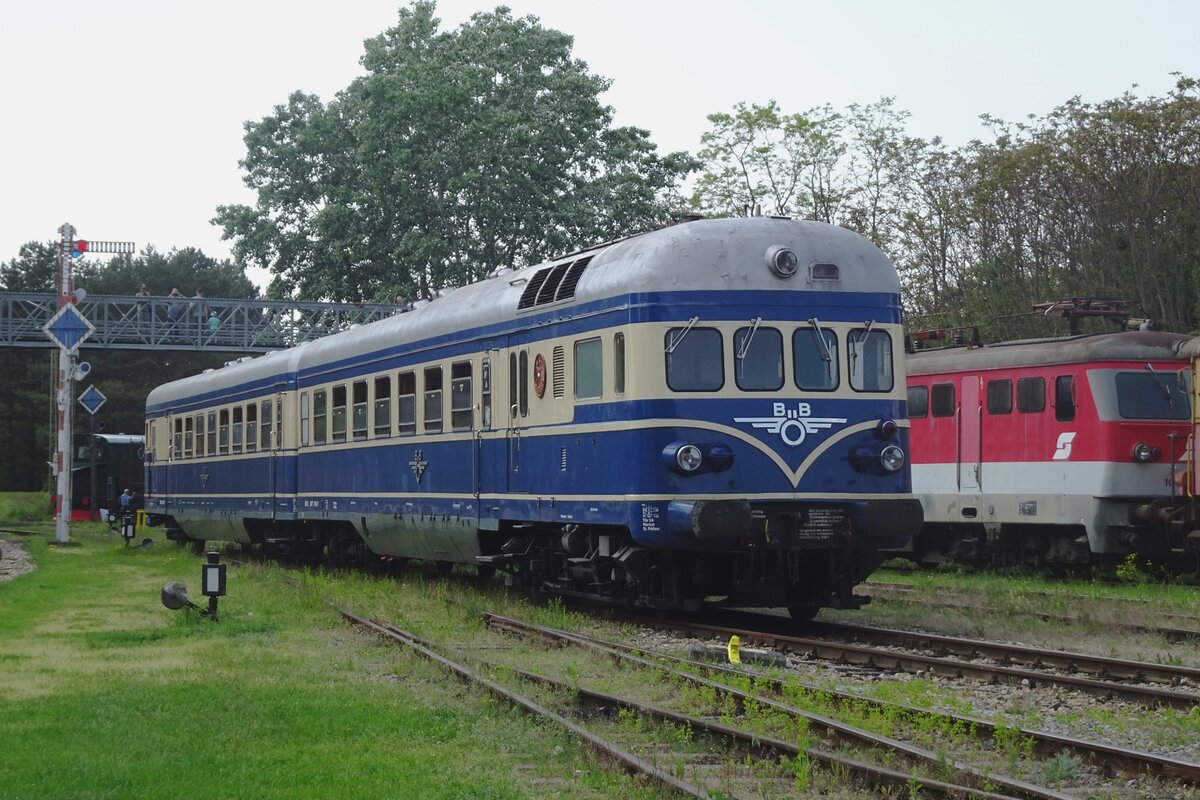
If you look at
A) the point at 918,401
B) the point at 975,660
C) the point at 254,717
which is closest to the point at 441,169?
the point at 918,401

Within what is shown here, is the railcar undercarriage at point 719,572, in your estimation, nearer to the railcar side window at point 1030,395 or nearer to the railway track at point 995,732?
the railway track at point 995,732

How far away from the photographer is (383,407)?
2158cm

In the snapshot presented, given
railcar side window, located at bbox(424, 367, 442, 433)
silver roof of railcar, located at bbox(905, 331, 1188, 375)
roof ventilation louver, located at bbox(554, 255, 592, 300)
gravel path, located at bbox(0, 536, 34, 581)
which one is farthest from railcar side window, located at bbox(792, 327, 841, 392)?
gravel path, located at bbox(0, 536, 34, 581)

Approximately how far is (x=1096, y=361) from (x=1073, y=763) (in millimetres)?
14179

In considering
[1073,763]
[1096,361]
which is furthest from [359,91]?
[1073,763]

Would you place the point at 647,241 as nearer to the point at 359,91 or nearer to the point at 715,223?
the point at 715,223

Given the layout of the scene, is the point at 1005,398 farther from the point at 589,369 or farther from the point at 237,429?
the point at 237,429

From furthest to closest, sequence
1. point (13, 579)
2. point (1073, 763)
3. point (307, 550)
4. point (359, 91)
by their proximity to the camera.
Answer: point (359, 91) < point (307, 550) < point (13, 579) < point (1073, 763)

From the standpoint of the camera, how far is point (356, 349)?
75.2 feet

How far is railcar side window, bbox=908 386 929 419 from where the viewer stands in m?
25.0

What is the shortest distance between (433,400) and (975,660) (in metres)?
8.49

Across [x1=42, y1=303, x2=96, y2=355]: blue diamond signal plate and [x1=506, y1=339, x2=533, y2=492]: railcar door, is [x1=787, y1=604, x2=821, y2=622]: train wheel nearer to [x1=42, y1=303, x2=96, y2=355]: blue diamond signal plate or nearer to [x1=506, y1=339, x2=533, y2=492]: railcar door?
[x1=506, y1=339, x2=533, y2=492]: railcar door

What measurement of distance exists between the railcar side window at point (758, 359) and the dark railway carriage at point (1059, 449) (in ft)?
27.1

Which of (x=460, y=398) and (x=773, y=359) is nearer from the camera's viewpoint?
(x=773, y=359)
